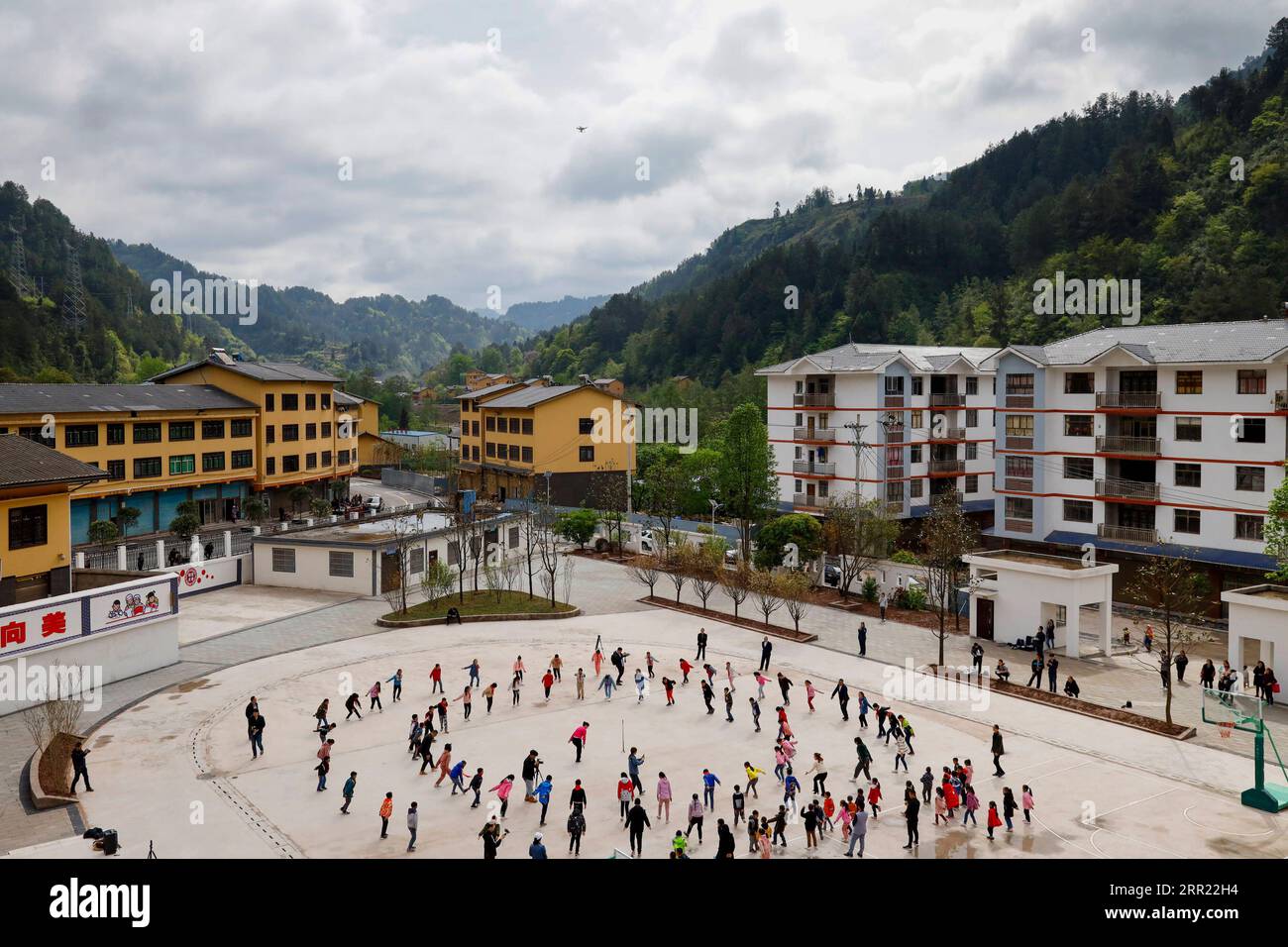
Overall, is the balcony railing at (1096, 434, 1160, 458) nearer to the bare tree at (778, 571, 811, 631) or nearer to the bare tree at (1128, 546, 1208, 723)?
the bare tree at (1128, 546, 1208, 723)

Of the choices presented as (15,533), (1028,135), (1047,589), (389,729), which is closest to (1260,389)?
(1047,589)

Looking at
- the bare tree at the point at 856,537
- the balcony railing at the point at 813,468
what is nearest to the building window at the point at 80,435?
the bare tree at the point at 856,537

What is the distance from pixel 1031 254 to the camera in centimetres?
9131

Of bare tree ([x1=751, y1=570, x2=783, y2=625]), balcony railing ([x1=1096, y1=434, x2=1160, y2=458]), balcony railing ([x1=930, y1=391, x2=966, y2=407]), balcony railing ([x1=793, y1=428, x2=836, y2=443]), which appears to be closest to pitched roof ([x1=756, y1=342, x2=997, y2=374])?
balcony railing ([x1=930, y1=391, x2=966, y2=407])

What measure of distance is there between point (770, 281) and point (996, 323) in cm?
4128

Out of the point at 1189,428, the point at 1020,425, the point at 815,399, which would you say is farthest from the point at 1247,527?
the point at 815,399

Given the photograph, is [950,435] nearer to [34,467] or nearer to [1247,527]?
[1247,527]

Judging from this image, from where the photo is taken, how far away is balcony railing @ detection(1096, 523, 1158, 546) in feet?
135

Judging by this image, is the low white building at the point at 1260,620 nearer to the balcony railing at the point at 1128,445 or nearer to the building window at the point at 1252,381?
the building window at the point at 1252,381

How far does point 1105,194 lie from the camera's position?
79.4 metres

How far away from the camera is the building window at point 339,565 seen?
1645 inches

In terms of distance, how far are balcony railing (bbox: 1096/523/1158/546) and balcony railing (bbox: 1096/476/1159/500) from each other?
57.8 inches

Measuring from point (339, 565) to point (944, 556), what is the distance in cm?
2672
